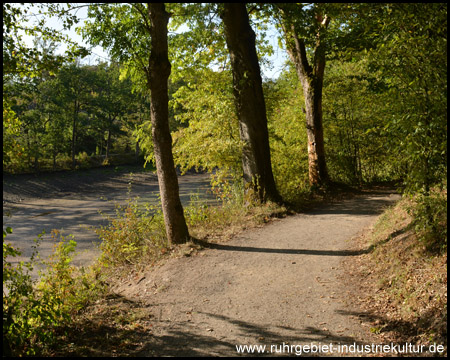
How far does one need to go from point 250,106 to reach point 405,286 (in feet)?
23.8

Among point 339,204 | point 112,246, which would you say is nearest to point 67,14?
point 112,246

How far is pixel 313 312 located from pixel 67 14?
605cm

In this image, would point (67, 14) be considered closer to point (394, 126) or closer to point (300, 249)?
point (394, 126)

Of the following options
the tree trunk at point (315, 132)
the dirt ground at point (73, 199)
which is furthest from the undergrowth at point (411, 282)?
the tree trunk at point (315, 132)

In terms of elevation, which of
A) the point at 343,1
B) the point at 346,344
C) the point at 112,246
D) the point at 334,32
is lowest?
the point at 346,344

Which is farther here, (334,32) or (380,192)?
(380,192)

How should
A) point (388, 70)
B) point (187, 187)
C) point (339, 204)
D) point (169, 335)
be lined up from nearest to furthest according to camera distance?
1. point (169, 335)
2. point (388, 70)
3. point (339, 204)
4. point (187, 187)

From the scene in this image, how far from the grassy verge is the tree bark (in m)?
7.70

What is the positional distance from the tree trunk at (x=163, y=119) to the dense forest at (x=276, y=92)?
2cm

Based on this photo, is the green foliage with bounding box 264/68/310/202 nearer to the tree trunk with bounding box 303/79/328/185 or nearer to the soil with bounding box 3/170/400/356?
the tree trunk with bounding box 303/79/328/185

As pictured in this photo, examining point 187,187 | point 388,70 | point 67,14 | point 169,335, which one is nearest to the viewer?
point 169,335

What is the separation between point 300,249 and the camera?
7918 millimetres

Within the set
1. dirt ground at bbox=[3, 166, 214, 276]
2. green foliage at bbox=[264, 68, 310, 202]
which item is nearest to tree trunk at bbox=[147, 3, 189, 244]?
dirt ground at bbox=[3, 166, 214, 276]

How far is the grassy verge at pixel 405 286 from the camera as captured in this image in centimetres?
426
